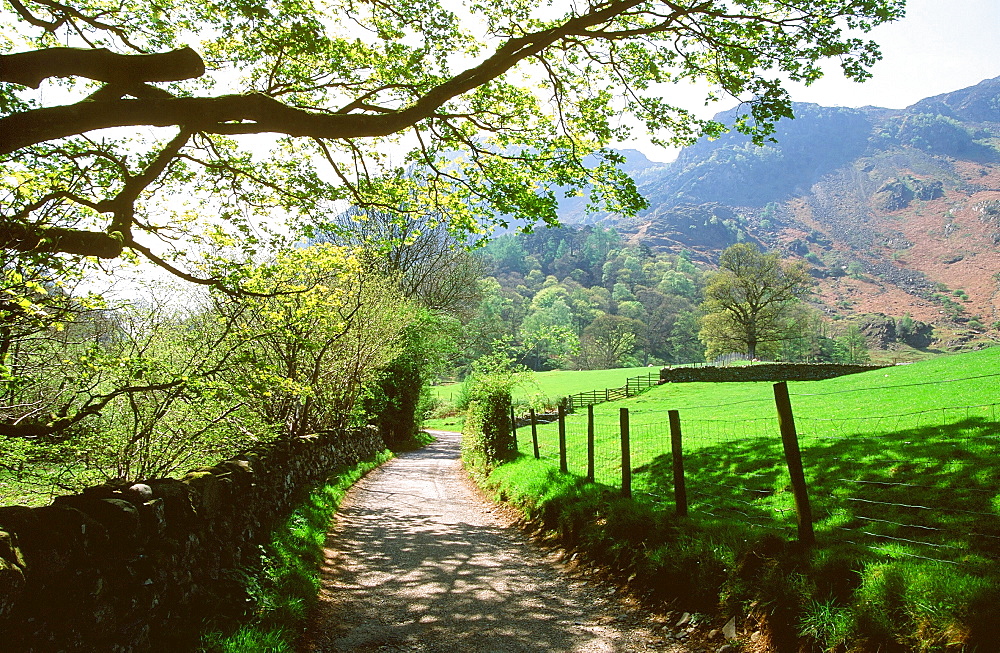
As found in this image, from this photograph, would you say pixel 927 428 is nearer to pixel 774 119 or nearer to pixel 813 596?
pixel 774 119

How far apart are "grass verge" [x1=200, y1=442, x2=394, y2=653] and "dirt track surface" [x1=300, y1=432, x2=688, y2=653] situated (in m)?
0.22

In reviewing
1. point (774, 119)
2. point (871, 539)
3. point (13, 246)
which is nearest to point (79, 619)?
point (13, 246)

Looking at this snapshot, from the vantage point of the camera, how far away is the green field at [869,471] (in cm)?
549

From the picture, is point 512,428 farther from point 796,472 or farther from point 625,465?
point 796,472

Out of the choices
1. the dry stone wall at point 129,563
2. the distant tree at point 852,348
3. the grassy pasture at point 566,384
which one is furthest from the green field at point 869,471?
the distant tree at point 852,348

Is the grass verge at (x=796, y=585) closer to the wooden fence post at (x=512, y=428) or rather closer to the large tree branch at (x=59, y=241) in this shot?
the large tree branch at (x=59, y=241)

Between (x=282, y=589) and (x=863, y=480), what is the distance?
728 cm

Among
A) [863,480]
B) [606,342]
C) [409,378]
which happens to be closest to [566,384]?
[606,342]

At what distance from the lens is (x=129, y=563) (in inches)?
145

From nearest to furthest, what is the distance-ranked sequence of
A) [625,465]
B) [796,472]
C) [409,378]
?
[796,472], [625,465], [409,378]

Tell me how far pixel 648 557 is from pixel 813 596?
1863 millimetres

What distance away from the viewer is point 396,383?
26.2 metres

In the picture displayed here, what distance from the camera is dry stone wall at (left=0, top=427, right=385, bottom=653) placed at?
110 inches

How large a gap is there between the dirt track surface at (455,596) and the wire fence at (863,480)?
1.67m
